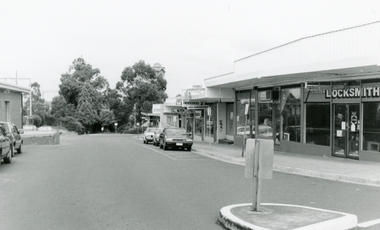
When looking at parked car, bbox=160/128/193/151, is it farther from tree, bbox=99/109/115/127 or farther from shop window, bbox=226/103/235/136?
tree, bbox=99/109/115/127

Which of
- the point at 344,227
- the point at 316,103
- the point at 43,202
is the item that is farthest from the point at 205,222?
the point at 316,103

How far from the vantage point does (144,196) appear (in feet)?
32.1

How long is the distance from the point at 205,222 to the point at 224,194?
2810 millimetres

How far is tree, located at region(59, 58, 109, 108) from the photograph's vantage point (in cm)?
8350

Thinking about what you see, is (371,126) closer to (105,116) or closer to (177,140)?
(177,140)

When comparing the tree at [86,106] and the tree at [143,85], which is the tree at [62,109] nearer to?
the tree at [86,106]

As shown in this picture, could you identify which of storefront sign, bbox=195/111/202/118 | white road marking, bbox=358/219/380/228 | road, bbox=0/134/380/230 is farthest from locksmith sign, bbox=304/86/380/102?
storefront sign, bbox=195/111/202/118

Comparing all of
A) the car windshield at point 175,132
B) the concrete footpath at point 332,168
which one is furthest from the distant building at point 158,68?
the concrete footpath at point 332,168

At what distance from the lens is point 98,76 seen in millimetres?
88062

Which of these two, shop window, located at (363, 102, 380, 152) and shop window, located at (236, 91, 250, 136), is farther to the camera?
shop window, located at (236, 91, 250, 136)

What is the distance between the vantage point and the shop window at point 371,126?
1635 centimetres

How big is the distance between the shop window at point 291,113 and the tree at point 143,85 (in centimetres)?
5005

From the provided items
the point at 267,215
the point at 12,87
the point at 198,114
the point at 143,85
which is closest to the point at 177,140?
the point at 198,114

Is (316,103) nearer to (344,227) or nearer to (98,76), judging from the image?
(344,227)
